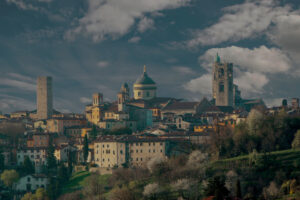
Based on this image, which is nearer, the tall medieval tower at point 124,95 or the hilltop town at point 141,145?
the hilltop town at point 141,145

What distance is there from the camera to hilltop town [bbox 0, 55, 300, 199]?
2721 inches

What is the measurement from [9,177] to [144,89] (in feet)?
170

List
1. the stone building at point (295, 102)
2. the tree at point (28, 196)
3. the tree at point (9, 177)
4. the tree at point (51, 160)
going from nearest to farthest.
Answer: the tree at point (28, 196), the tree at point (9, 177), the tree at point (51, 160), the stone building at point (295, 102)

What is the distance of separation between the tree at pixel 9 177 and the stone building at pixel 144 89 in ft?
163

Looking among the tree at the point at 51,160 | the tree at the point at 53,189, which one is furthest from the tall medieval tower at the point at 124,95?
the tree at the point at 53,189

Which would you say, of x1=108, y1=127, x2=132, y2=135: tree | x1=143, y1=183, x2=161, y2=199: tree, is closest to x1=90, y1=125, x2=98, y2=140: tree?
x1=108, y1=127, x2=132, y2=135: tree

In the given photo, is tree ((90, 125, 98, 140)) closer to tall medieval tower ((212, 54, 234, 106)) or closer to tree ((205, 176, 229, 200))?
tall medieval tower ((212, 54, 234, 106))

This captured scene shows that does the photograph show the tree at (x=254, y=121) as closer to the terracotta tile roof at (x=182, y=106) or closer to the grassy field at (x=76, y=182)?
the grassy field at (x=76, y=182)

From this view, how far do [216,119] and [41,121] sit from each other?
2985 cm

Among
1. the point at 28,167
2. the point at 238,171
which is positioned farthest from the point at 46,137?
the point at 238,171

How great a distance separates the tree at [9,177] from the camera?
79.7 m

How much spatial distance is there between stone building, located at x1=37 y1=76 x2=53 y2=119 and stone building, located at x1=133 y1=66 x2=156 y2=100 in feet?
53.9

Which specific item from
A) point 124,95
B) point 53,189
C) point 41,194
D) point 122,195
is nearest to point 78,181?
point 53,189

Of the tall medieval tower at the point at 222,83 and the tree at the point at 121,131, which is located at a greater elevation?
the tall medieval tower at the point at 222,83
